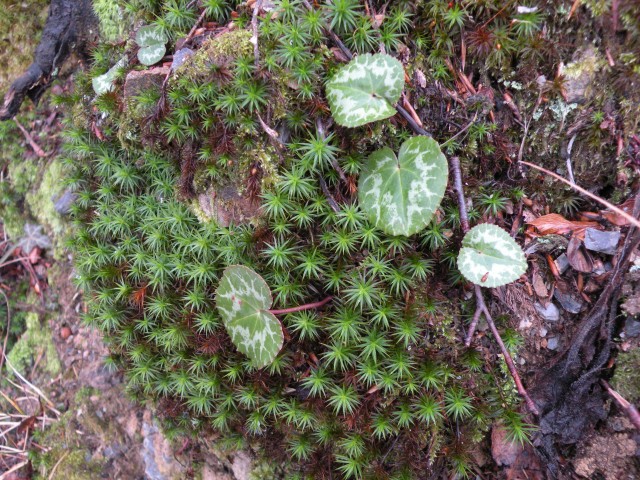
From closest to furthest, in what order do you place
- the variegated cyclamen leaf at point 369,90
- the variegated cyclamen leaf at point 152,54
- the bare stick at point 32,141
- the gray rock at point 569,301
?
the variegated cyclamen leaf at point 369,90 → the gray rock at point 569,301 → the variegated cyclamen leaf at point 152,54 → the bare stick at point 32,141

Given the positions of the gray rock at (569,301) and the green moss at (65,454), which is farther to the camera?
the green moss at (65,454)

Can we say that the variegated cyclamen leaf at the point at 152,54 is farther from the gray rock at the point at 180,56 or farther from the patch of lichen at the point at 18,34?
the patch of lichen at the point at 18,34

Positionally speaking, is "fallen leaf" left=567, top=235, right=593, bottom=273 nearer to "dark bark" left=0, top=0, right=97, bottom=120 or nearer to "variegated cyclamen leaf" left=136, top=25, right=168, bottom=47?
"variegated cyclamen leaf" left=136, top=25, right=168, bottom=47

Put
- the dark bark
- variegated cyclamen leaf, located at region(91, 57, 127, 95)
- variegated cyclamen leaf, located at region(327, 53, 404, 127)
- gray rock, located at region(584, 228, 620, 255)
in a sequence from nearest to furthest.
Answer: variegated cyclamen leaf, located at region(327, 53, 404, 127) < gray rock, located at region(584, 228, 620, 255) < variegated cyclamen leaf, located at region(91, 57, 127, 95) < the dark bark

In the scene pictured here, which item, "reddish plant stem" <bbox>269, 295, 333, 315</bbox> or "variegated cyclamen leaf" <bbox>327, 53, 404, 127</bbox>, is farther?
"reddish plant stem" <bbox>269, 295, 333, 315</bbox>

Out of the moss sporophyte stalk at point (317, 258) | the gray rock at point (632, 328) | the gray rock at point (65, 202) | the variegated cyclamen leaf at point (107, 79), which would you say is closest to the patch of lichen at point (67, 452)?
the moss sporophyte stalk at point (317, 258)

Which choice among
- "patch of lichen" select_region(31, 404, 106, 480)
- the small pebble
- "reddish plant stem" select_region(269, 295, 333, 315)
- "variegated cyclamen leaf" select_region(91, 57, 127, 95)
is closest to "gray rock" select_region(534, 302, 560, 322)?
"reddish plant stem" select_region(269, 295, 333, 315)

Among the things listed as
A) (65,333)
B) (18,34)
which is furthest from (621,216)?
(18,34)
